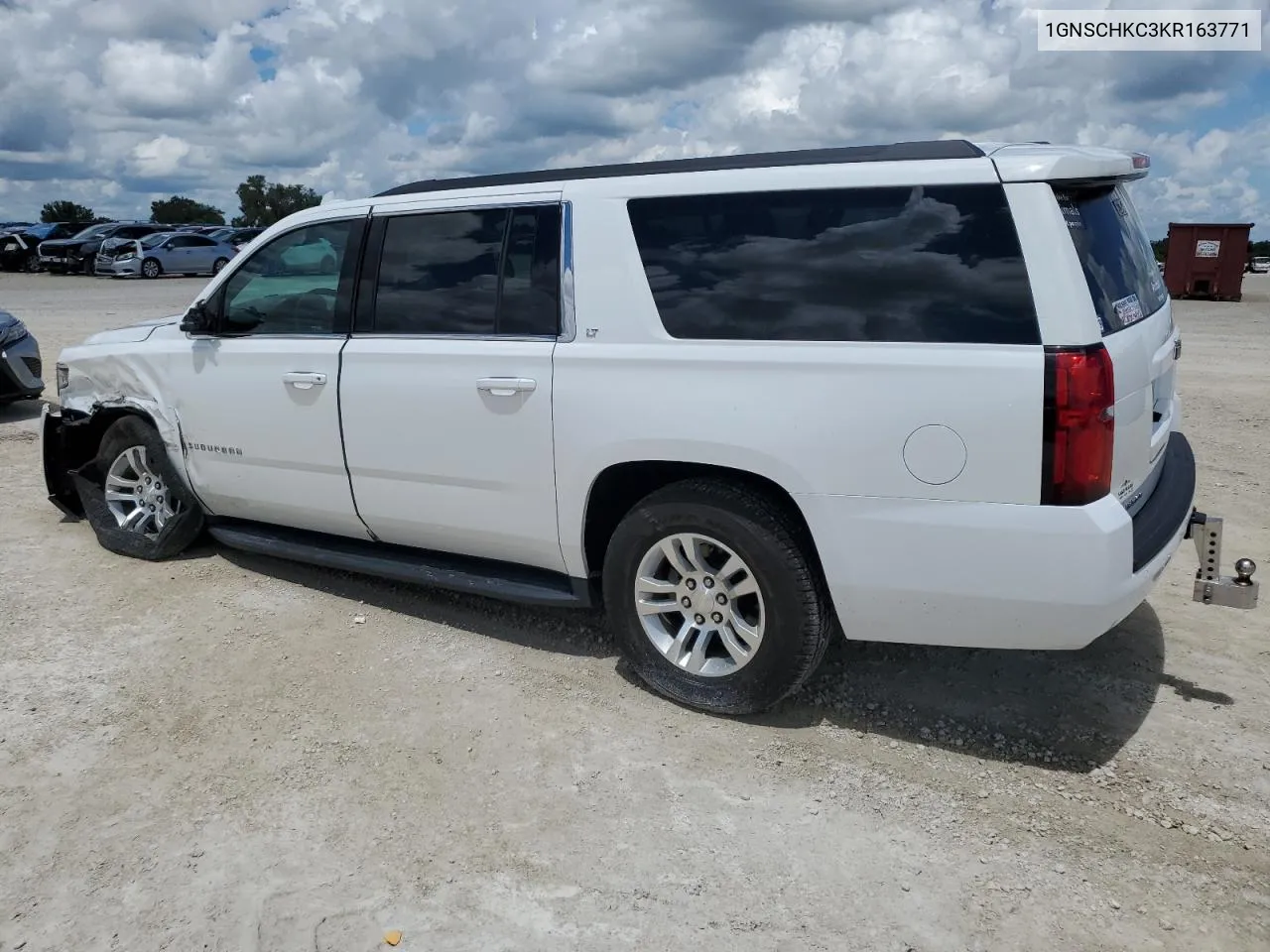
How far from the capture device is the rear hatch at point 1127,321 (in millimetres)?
3107

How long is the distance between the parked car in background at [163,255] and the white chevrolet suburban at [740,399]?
27158 millimetres

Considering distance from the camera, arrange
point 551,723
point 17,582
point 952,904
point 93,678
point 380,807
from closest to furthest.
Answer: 1. point 952,904
2. point 380,807
3. point 551,723
4. point 93,678
5. point 17,582

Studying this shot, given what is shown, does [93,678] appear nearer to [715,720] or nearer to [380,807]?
[380,807]

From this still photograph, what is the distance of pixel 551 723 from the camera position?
377 cm

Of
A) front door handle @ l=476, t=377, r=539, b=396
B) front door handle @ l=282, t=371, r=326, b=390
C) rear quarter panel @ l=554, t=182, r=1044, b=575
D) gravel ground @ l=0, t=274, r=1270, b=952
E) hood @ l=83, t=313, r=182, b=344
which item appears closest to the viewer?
gravel ground @ l=0, t=274, r=1270, b=952

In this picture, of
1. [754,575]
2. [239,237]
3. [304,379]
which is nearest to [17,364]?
[304,379]

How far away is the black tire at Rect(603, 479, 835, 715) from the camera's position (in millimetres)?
3480

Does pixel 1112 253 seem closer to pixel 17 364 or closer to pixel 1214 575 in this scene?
pixel 1214 575

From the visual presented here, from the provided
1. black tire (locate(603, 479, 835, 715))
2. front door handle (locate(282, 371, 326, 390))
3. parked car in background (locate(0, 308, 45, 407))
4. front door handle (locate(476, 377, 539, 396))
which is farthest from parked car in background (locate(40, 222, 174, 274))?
black tire (locate(603, 479, 835, 715))

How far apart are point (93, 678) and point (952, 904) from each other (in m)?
3.42

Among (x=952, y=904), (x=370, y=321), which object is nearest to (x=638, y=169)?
(x=370, y=321)

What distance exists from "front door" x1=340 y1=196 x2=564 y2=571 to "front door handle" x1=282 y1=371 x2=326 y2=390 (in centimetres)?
16

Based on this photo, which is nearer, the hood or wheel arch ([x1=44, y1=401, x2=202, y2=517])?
wheel arch ([x1=44, y1=401, x2=202, y2=517])

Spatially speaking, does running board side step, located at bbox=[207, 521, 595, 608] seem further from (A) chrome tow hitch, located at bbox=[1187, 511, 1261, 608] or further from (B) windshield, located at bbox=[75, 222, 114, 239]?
(B) windshield, located at bbox=[75, 222, 114, 239]
